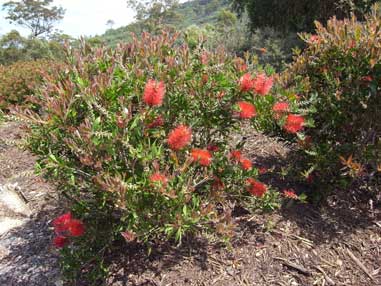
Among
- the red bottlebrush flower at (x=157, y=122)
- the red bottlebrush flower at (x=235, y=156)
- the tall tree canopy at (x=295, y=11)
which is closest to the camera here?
the red bottlebrush flower at (x=157, y=122)

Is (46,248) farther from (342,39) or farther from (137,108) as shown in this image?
(342,39)

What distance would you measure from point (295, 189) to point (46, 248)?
201cm

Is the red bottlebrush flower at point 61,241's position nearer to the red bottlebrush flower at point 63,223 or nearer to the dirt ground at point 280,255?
the red bottlebrush flower at point 63,223

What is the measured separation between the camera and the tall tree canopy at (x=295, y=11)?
9312 mm

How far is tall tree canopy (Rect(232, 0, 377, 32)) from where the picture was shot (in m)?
9.31

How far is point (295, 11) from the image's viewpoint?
10.3 metres

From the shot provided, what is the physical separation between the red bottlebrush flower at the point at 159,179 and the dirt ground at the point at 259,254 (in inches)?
34.3

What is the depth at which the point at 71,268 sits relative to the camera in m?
2.31

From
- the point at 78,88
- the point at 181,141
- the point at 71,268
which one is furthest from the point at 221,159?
the point at 71,268

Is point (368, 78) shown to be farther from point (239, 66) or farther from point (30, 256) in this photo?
point (30, 256)

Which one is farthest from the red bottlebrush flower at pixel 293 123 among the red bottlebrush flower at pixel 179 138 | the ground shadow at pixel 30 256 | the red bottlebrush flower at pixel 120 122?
the ground shadow at pixel 30 256

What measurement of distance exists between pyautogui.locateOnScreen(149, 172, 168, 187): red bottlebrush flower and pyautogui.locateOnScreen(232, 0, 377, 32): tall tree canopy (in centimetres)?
Result: 843

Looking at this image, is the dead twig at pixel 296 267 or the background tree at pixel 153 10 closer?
the dead twig at pixel 296 267

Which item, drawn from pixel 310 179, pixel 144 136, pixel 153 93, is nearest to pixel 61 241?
pixel 144 136
